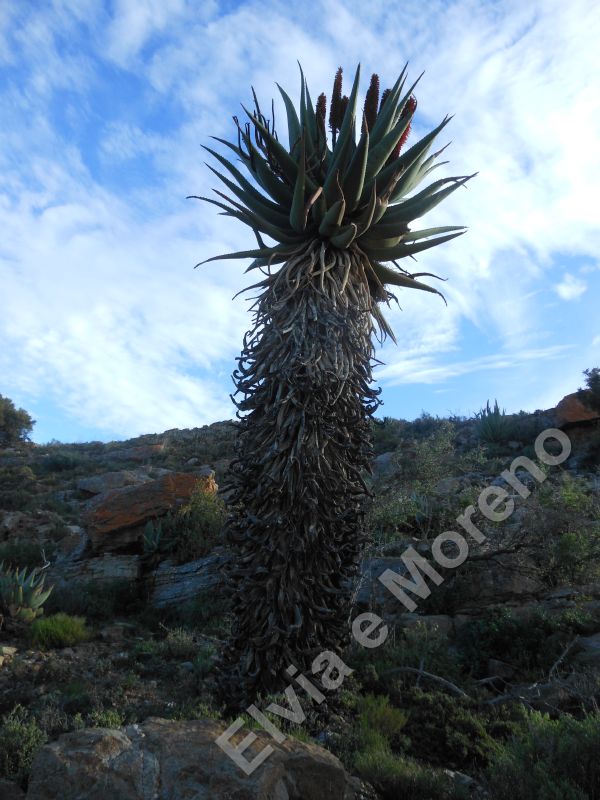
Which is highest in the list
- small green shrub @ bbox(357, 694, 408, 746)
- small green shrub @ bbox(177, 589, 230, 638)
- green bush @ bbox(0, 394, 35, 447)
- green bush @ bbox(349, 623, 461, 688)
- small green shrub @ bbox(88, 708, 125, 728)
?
green bush @ bbox(0, 394, 35, 447)

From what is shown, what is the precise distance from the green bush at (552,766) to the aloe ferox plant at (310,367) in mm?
1618

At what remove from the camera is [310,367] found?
15.7ft

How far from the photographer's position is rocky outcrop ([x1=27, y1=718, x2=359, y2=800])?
319 cm

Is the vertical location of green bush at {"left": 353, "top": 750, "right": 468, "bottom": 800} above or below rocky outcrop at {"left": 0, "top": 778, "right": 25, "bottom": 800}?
below

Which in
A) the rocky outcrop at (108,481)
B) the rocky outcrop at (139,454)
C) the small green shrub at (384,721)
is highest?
the rocky outcrop at (139,454)

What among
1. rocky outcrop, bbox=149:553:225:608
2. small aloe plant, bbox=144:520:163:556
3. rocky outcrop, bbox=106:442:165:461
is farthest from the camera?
rocky outcrop, bbox=106:442:165:461

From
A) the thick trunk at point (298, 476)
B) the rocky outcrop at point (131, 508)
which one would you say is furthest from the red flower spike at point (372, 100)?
the rocky outcrop at point (131, 508)

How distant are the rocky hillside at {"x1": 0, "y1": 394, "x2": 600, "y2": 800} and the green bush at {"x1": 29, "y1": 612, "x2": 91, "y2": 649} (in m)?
0.02

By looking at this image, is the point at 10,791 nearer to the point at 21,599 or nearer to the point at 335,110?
the point at 21,599

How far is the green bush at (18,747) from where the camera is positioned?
158 inches

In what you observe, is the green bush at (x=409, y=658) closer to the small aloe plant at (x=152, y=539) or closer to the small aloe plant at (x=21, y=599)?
the small aloe plant at (x=21, y=599)

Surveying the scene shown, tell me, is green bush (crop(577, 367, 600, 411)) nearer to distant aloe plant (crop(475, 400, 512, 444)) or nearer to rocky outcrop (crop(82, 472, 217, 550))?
distant aloe plant (crop(475, 400, 512, 444))

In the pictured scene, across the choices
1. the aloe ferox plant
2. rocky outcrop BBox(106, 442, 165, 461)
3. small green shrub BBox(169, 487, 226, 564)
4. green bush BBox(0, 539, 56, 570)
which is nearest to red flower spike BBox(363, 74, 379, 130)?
the aloe ferox plant

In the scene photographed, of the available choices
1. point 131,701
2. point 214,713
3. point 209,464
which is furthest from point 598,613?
point 209,464
